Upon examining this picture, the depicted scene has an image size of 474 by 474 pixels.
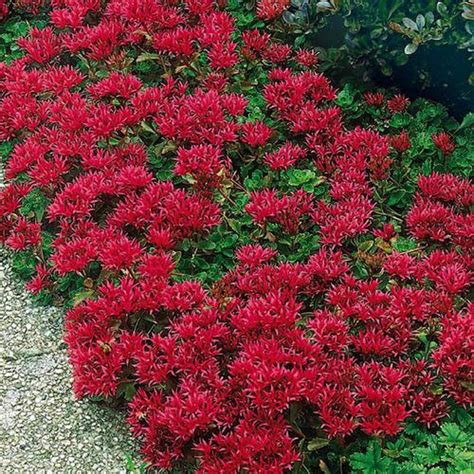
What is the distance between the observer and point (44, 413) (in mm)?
3043

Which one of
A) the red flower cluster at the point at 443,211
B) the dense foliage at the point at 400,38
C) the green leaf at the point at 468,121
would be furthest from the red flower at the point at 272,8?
the red flower cluster at the point at 443,211

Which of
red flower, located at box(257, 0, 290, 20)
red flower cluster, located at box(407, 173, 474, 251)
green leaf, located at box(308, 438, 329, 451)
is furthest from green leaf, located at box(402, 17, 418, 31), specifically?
green leaf, located at box(308, 438, 329, 451)

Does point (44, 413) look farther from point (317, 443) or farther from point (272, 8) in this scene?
point (272, 8)

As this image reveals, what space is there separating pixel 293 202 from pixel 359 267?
397mm

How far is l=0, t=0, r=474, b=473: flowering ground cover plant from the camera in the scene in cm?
270

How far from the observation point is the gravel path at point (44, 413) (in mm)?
2885

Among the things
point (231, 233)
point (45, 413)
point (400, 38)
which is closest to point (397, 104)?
point (400, 38)

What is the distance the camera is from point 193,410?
2.67 meters

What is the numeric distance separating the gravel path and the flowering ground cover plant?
0.12m

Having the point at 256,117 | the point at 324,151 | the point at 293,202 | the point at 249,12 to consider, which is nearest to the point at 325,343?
the point at 293,202

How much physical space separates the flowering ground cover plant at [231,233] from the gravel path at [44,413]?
12 centimetres

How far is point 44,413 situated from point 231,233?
995 mm

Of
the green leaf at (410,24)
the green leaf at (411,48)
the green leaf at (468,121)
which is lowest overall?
the green leaf at (468,121)

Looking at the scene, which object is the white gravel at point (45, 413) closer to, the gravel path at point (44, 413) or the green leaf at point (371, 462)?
the gravel path at point (44, 413)
